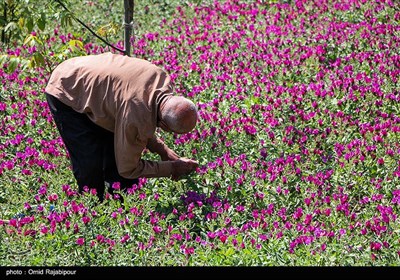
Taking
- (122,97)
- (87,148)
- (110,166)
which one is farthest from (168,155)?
(122,97)

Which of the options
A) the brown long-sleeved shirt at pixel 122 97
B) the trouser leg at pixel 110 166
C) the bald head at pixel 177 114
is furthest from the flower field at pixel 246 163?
the bald head at pixel 177 114

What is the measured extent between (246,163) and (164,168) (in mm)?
810

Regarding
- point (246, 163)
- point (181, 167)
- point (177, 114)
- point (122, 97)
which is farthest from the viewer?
point (246, 163)

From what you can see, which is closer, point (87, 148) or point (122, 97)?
point (122, 97)

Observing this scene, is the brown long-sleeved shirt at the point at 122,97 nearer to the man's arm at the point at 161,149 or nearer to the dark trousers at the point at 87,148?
the dark trousers at the point at 87,148

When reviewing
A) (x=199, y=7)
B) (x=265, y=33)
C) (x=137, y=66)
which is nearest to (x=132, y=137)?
(x=137, y=66)

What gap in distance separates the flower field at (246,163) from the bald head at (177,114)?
2.01 ft

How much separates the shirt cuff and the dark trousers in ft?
1.10

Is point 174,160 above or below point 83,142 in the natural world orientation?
below

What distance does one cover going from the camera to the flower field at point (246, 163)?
5055 mm

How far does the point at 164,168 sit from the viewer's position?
5742mm

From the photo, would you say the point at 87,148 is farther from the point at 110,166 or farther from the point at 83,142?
the point at 110,166

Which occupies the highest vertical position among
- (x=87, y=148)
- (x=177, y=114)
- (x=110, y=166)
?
(x=177, y=114)

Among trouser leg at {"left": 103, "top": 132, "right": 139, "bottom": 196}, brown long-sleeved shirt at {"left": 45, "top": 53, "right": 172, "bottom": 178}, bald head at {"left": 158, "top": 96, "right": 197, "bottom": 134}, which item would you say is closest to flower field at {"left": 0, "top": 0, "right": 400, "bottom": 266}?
trouser leg at {"left": 103, "top": 132, "right": 139, "bottom": 196}
